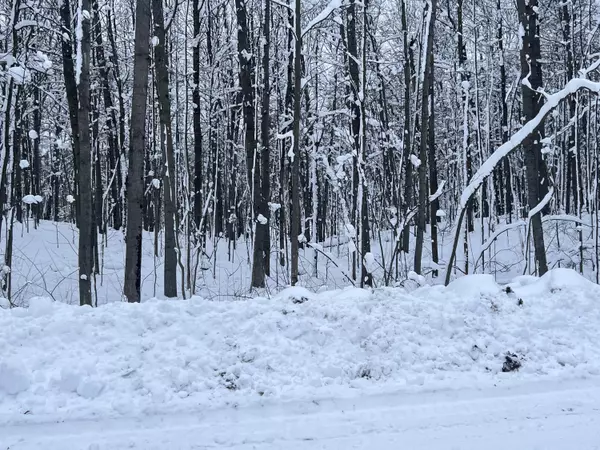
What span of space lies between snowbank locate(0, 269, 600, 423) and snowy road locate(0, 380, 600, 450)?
0.16 m

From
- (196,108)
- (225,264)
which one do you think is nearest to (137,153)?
(196,108)

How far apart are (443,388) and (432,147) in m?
15.1

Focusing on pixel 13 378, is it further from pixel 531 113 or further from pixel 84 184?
pixel 531 113

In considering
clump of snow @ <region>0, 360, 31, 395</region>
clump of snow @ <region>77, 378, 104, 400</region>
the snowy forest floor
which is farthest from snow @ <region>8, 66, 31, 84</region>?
clump of snow @ <region>77, 378, 104, 400</region>

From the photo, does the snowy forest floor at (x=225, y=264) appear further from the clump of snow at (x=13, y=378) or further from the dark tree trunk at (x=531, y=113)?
the clump of snow at (x=13, y=378)

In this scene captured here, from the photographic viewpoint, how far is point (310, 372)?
4.26 meters

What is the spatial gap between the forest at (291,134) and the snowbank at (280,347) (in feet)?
6.65

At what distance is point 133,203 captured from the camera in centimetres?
809

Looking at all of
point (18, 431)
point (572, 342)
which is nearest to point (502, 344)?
point (572, 342)

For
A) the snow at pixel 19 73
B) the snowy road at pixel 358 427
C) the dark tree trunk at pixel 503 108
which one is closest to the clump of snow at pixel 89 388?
the snowy road at pixel 358 427

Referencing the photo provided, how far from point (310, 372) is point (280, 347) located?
0.43 meters

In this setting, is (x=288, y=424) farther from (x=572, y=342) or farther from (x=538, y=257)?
(x=538, y=257)

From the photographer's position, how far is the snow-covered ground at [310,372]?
11.1ft

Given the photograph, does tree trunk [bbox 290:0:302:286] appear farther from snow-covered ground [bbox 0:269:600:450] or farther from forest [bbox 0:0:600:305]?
snow-covered ground [bbox 0:269:600:450]
